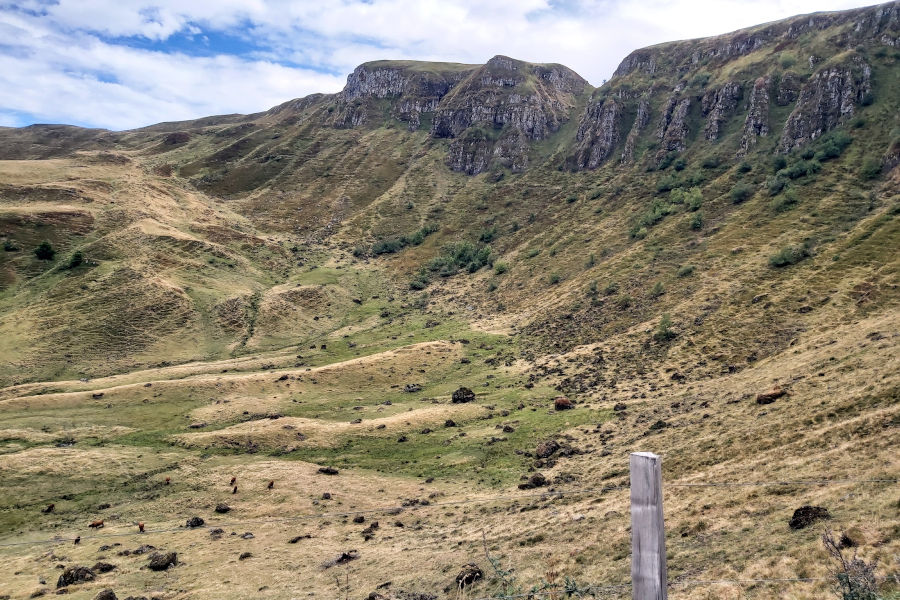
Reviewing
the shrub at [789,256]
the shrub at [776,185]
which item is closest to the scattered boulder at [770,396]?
the shrub at [789,256]

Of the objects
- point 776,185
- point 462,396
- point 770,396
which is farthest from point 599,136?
point 770,396

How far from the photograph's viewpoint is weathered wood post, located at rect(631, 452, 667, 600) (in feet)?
18.2

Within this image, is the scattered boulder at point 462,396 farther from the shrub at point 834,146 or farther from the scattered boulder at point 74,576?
the shrub at point 834,146

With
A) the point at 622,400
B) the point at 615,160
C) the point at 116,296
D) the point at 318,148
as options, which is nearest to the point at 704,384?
the point at 622,400

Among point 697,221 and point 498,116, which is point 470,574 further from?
point 498,116

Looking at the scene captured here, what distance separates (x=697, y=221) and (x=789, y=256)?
76.8ft

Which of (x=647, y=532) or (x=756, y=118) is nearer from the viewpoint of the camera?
(x=647, y=532)

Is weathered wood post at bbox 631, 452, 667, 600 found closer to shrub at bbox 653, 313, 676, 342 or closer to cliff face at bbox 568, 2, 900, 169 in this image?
shrub at bbox 653, 313, 676, 342

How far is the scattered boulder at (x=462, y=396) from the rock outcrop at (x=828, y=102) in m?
78.1

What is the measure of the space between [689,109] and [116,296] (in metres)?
127

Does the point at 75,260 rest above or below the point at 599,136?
below

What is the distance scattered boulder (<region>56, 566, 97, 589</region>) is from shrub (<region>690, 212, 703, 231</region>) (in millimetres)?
86534

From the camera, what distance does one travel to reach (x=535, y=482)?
3466 cm

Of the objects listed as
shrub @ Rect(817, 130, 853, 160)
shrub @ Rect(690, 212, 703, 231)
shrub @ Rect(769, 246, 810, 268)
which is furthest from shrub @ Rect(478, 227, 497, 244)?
shrub @ Rect(769, 246, 810, 268)
